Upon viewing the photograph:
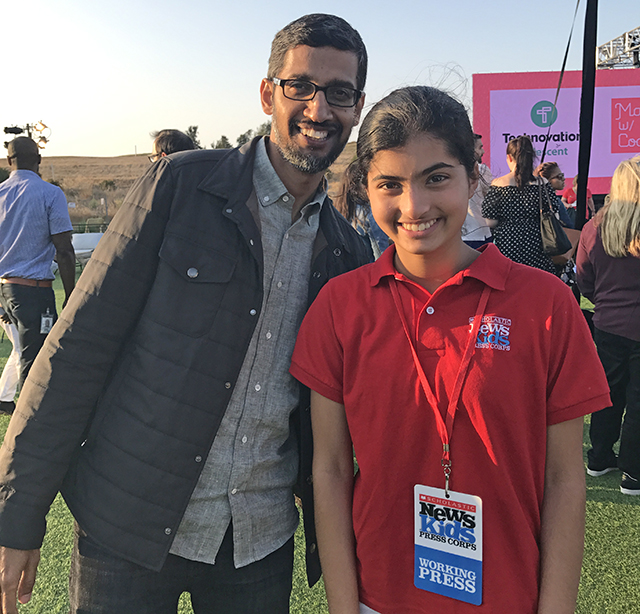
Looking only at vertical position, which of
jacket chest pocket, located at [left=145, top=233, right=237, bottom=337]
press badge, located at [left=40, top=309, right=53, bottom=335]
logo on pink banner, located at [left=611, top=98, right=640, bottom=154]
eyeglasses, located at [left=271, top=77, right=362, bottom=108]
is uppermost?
logo on pink banner, located at [left=611, top=98, right=640, bottom=154]

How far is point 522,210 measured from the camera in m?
4.54

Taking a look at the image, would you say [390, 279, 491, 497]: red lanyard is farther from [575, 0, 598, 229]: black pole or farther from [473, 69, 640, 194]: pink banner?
[473, 69, 640, 194]: pink banner

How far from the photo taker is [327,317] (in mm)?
1365

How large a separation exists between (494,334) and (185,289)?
0.78 m

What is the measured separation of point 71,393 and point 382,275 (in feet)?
2.77

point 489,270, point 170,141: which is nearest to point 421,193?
point 489,270

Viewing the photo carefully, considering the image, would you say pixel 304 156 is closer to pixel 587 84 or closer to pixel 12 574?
pixel 12 574

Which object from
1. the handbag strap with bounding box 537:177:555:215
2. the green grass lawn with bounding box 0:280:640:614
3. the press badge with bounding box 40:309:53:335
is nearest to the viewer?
the green grass lawn with bounding box 0:280:640:614

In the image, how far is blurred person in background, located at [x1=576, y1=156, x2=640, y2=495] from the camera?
11.0 feet

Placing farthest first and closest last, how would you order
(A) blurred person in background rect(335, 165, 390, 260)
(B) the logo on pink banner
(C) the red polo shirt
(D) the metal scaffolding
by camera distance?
(D) the metal scaffolding, (B) the logo on pink banner, (A) blurred person in background rect(335, 165, 390, 260), (C) the red polo shirt

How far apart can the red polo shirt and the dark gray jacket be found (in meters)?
0.27

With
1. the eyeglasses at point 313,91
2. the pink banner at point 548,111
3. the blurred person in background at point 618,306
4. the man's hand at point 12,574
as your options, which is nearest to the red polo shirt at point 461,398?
the eyeglasses at point 313,91

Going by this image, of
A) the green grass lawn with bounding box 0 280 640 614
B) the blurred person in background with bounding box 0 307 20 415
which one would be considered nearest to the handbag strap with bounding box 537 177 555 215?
the green grass lawn with bounding box 0 280 640 614

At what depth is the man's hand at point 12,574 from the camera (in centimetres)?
144
